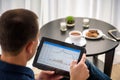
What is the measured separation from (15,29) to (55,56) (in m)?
0.51

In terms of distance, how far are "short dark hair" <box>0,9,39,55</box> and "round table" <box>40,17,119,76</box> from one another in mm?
730

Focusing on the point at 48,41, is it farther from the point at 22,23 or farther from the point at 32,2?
the point at 32,2

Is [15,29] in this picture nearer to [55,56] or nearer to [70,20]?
[55,56]

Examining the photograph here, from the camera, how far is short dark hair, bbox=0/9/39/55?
968mm

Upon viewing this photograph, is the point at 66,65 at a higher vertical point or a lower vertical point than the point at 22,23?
lower

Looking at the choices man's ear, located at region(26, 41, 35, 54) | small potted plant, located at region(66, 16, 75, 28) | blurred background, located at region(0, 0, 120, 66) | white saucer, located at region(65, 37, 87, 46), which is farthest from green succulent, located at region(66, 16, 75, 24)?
man's ear, located at region(26, 41, 35, 54)

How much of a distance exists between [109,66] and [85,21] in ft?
1.31

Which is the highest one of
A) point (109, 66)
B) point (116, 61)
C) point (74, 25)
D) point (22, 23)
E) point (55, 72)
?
point (22, 23)

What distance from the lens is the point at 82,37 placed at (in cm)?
183

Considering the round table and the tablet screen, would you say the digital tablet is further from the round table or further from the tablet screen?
the round table

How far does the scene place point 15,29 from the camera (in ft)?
3.17

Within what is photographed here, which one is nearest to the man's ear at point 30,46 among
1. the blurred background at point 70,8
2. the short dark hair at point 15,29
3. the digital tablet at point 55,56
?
the short dark hair at point 15,29

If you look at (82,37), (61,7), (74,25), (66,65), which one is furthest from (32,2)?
(66,65)

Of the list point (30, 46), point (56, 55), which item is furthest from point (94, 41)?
point (30, 46)
